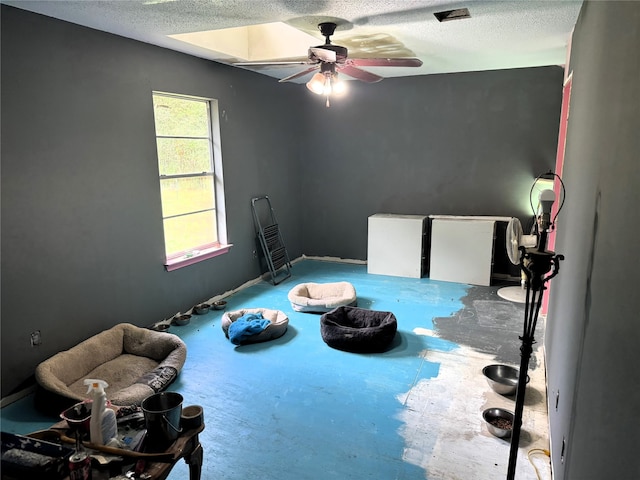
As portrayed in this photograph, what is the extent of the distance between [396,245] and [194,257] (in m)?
2.62

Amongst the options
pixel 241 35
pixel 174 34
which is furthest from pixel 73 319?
pixel 241 35

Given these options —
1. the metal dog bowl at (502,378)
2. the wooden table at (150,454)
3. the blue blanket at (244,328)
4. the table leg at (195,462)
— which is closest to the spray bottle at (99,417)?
the wooden table at (150,454)

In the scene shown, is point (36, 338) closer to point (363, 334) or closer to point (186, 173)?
point (186, 173)

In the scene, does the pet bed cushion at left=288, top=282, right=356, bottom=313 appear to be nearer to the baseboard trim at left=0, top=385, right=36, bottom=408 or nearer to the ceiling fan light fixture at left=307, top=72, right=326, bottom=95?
the ceiling fan light fixture at left=307, top=72, right=326, bottom=95

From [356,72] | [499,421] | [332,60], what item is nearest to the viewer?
[499,421]

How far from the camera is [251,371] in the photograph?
A: 3465 mm

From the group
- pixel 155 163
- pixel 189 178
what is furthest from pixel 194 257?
pixel 155 163

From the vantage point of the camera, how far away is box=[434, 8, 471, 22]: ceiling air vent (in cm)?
308

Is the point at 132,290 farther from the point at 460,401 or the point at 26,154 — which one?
the point at 460,401

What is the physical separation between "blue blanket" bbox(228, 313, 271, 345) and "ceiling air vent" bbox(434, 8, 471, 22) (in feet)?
9.26

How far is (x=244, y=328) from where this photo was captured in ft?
12.8

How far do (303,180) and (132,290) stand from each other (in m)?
3.39

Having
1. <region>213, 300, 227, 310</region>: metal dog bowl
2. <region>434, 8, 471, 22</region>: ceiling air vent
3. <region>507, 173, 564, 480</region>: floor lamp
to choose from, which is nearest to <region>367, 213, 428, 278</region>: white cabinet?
<region>213, 300, 227, 310</region>: metal dog bowl

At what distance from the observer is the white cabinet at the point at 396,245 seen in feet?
18.9
